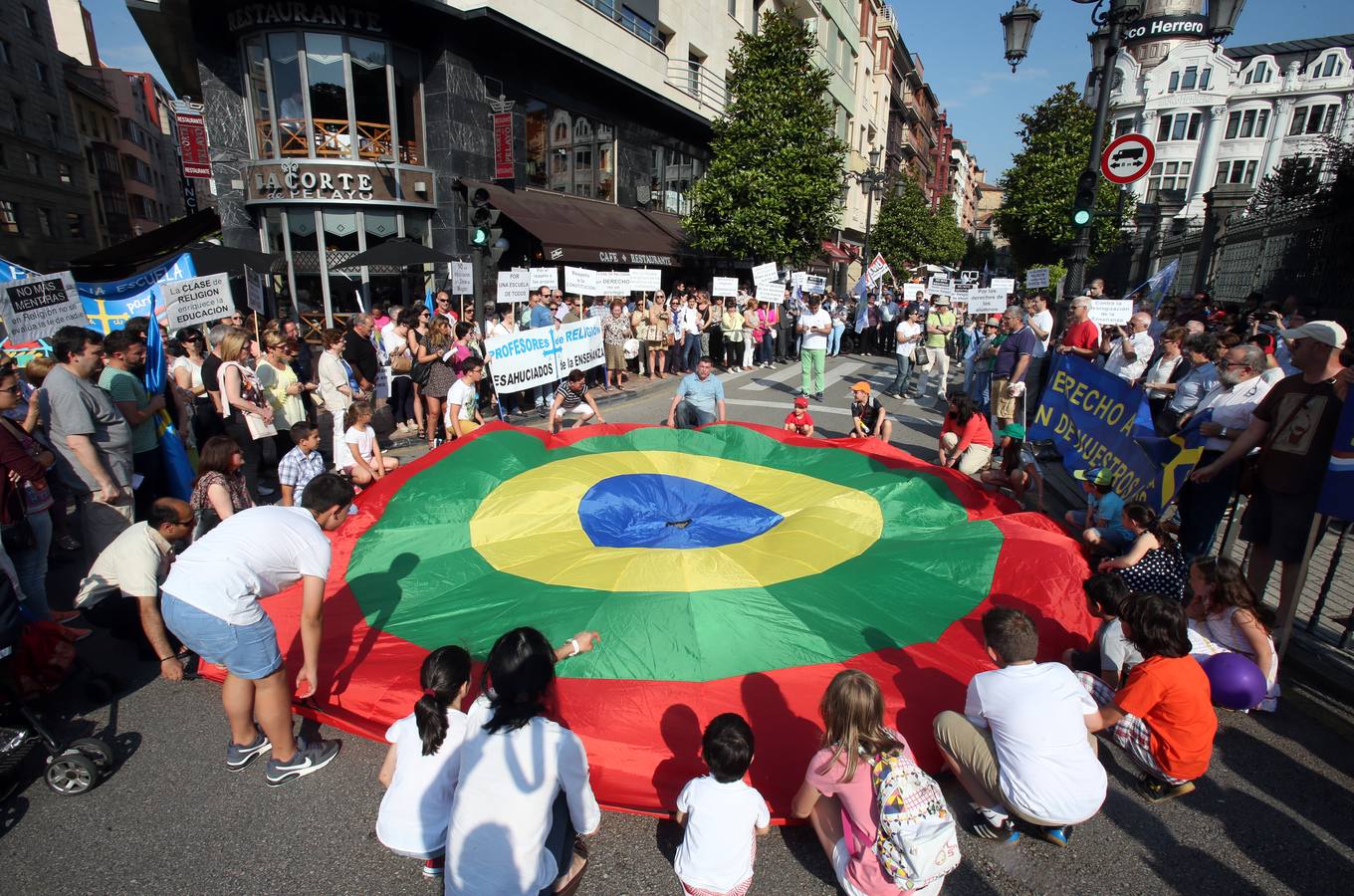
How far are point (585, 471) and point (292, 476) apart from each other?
2708mm

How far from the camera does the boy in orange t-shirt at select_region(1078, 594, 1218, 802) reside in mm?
3184

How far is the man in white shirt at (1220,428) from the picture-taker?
5441mm

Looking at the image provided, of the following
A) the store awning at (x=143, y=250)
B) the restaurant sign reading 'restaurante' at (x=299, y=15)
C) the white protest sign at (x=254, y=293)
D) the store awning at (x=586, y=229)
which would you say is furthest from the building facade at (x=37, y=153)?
the white protest sign at (x=254, y=293)

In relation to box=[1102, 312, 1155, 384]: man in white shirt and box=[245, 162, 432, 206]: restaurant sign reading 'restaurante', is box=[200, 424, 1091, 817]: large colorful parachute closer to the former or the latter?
box=[1102, 312, 1155, 384]: man in white shirt

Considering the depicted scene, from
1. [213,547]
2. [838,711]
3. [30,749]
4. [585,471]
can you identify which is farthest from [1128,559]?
[30,749]

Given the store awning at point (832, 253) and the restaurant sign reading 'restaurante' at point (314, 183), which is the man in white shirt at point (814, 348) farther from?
the store awning at point (832, 253)

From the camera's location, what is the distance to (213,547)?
10.4ft

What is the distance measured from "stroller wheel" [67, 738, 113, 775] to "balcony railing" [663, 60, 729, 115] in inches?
943

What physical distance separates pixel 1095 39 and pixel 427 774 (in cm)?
1391

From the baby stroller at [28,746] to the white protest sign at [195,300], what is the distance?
5.92 m

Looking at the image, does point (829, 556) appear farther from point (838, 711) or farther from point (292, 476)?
point (292, 476)

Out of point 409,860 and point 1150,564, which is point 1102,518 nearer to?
point 1150,564

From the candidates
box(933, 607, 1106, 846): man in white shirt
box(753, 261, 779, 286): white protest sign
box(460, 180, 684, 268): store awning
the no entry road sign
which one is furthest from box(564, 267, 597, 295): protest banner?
box(933, 607, 1106, 846): man in white shirt

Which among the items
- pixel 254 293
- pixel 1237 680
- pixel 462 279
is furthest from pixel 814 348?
pixel 254 293
